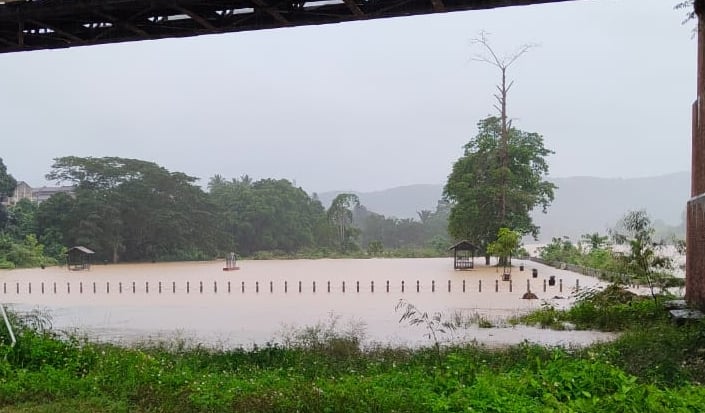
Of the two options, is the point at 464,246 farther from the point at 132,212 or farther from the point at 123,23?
the point at 123,23

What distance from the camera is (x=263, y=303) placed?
23453 mm

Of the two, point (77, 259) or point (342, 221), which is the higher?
point (342, 221)

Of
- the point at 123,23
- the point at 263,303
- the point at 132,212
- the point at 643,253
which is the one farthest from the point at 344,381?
the point at 132,212

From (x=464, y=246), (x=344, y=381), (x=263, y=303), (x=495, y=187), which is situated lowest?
(x=263, y=303)

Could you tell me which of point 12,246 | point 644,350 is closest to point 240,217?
point 12,246

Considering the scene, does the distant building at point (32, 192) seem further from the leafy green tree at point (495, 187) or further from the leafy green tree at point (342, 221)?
the leafy green tree at point (495, 187)

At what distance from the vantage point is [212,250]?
56.9m

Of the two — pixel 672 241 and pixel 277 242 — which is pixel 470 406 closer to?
pixel 672 241

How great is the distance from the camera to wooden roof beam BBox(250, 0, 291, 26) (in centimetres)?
923

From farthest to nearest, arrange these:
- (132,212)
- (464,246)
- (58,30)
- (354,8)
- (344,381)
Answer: (132,212) → (464,246) → (58,30) → (354,8) → (344,381)

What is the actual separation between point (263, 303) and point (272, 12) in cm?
1553

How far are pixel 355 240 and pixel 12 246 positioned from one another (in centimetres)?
3449

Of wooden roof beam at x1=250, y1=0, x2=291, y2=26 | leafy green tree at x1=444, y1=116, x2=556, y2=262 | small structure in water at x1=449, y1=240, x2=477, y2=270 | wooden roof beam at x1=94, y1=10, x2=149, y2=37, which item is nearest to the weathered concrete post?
wooden roof beam at x1=250, y1=0, x2=291, y2=26

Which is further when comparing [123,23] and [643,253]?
[643,253]
